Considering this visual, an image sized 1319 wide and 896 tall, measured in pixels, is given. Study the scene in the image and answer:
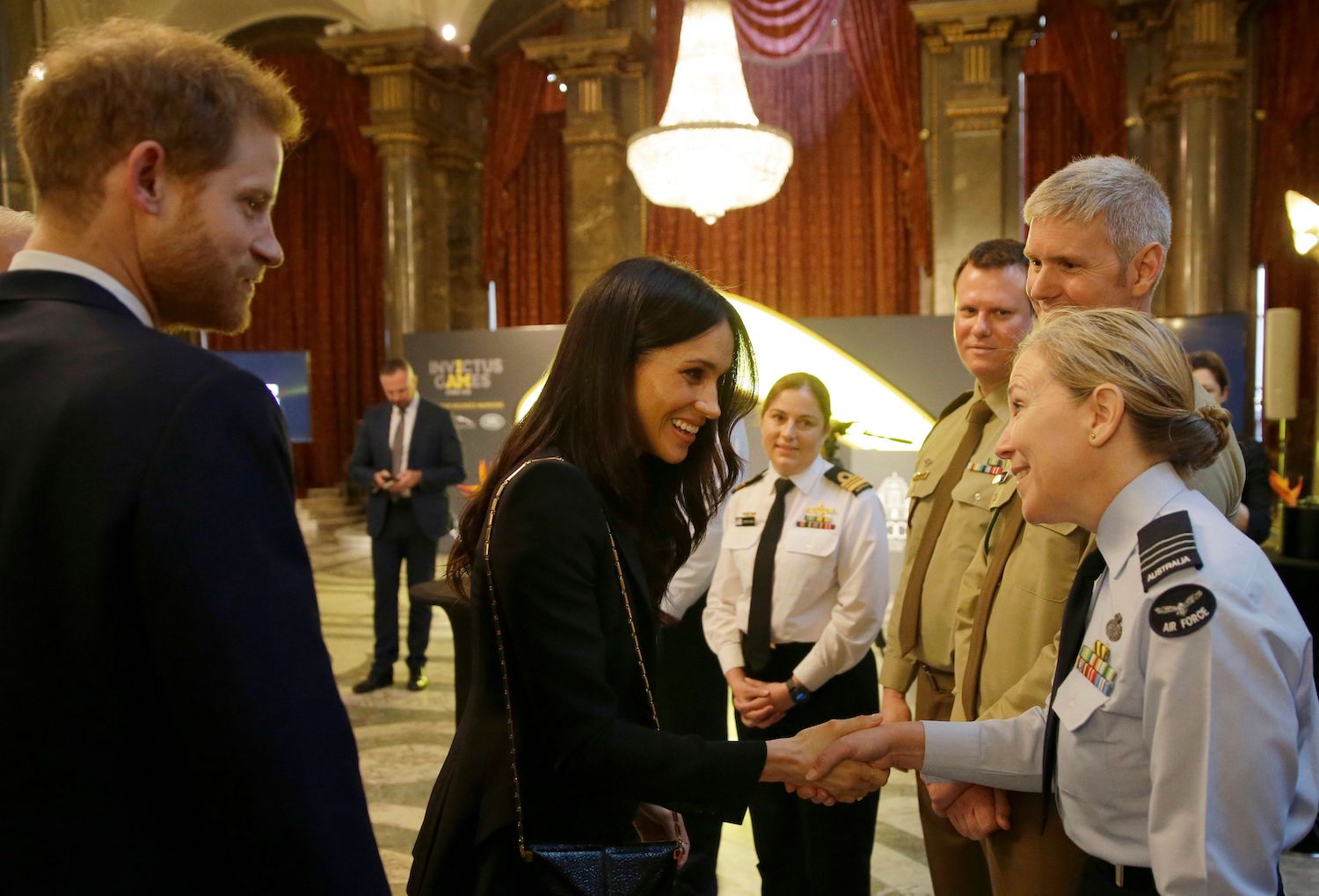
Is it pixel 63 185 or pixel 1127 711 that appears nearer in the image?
pixel 63 185

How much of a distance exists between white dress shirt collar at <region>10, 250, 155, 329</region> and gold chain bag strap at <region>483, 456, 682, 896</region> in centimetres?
51

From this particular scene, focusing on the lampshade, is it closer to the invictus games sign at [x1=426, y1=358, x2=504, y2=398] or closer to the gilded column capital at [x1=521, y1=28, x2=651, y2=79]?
the invictus games sign at [x1=426, y1=358, x2=504, y2=398]

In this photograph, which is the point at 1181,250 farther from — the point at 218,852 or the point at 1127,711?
the point at 218,852

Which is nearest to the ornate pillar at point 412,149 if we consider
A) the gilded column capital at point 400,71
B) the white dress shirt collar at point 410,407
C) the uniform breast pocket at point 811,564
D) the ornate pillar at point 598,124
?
the gilded column capital at point 400,71

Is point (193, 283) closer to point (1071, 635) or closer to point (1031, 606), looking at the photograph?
point (1071, 635)

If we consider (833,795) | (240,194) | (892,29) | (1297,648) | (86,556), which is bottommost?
(833,795)

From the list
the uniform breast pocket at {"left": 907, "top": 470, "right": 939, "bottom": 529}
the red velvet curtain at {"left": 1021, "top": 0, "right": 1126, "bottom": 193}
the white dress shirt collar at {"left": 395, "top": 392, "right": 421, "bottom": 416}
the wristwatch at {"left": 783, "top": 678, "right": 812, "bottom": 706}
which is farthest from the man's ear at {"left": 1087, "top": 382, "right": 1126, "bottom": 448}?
the red velvet curtain at {"left": 1021, "top": 0, "right": 1126, "bottom": 193}

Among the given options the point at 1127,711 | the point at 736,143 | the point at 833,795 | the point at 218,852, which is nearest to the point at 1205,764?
the point at 1127,711

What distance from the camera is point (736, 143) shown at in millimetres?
6246

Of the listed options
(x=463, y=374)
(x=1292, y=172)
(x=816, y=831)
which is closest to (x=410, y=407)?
(x=463, y=374)

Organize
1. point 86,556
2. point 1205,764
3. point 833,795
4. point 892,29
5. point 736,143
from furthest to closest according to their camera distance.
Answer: point 892,29
point 736,143
point 833,795
point 1205,764
point 86,556

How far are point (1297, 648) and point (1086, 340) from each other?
0.44 m

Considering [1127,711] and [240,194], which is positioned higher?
[240,194]

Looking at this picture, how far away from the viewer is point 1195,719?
108cm
